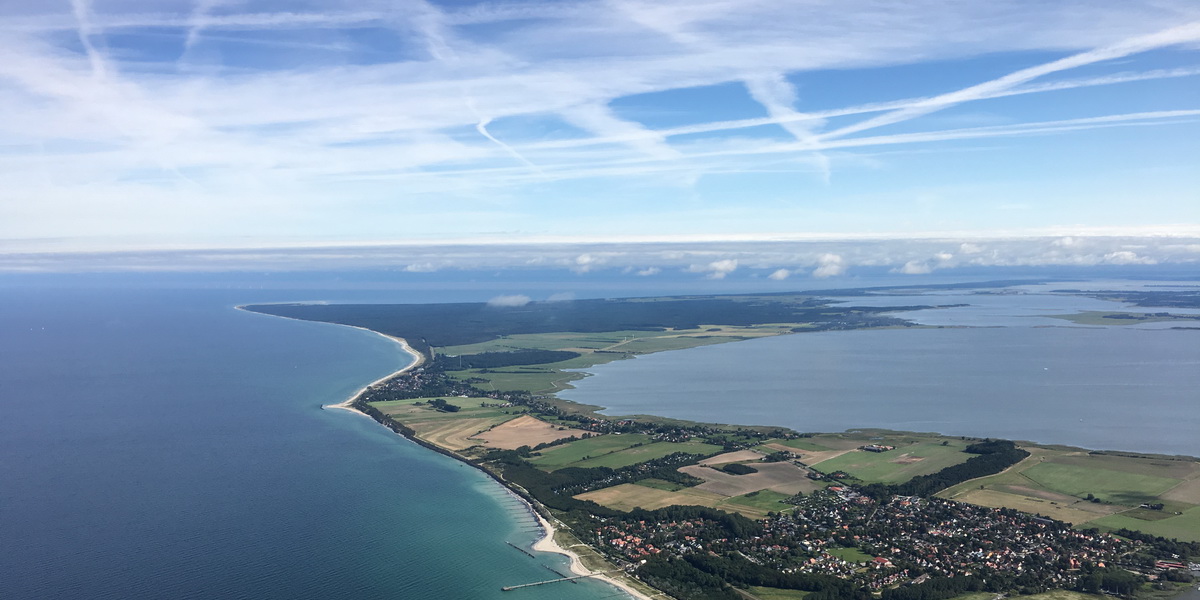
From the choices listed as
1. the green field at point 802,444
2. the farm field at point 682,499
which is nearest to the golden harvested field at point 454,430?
the farm field at point 682,499

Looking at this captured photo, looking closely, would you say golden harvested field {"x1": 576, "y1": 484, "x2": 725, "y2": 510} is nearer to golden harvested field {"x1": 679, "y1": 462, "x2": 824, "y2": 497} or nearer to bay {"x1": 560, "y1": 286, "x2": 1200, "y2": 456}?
golden harvested field {"x1": 679, "y1": 462, "x2": 824, "y2": 497}

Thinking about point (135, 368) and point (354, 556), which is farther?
point (135, 368)

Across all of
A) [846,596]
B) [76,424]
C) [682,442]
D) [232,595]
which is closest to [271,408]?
[76,424]

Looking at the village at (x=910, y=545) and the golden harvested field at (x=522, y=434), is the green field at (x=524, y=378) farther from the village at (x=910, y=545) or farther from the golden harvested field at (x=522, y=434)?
the village at (x=910, y=545)

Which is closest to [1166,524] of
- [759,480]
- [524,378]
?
[759,480]

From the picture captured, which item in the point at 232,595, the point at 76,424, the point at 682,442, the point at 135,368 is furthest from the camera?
the point at 135,368

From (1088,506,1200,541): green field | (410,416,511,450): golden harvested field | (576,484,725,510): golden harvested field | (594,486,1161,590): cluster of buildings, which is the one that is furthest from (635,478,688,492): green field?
(1088,506,1200,541): green field

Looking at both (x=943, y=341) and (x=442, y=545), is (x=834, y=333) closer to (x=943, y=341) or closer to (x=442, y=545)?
(x=943, y=341)

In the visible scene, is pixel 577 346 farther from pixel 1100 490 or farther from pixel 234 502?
pixel 1100 490
